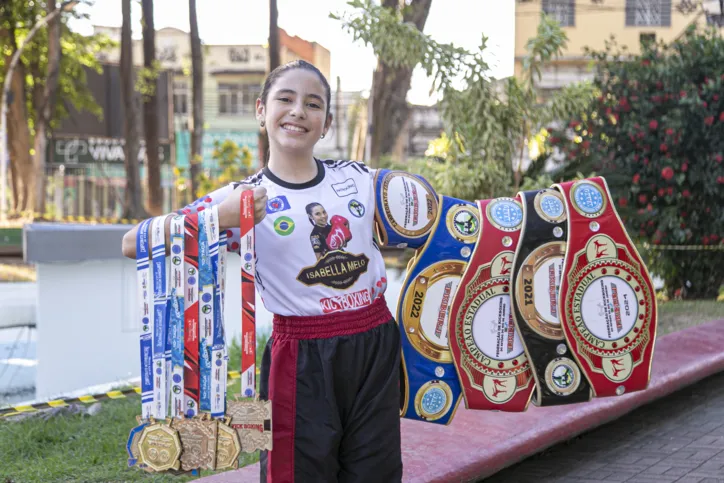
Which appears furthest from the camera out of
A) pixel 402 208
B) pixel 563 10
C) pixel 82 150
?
pixel 82 150

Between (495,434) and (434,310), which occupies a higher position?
(434,310)

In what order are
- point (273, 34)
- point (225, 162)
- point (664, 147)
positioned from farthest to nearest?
point (273, 34) < point (225, 162) < point (664, 147)

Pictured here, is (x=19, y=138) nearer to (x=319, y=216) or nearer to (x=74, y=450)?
(x=74, y=450)

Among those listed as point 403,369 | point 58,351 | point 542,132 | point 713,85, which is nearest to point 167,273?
point 403,369

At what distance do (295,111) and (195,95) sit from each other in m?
19.4

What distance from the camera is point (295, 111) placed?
118 inches

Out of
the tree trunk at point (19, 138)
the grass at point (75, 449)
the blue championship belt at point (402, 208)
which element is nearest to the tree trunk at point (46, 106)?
the tree trunk at point (19, 138)

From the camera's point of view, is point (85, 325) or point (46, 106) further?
point (46, 106)

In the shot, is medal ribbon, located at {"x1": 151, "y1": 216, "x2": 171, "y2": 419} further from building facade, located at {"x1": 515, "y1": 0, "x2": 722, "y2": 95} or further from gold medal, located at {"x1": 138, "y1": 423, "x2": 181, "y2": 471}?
building facade, located at {"x1": 515, "y1": 0, "x2": 722, "y2": 95}

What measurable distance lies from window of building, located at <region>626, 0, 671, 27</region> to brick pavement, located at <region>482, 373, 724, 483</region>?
40.3 meters

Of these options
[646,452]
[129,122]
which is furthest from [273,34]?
[646,452]

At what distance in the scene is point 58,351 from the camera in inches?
319

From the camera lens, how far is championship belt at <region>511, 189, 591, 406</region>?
3738 millimetres

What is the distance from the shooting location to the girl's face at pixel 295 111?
9.83 ft
